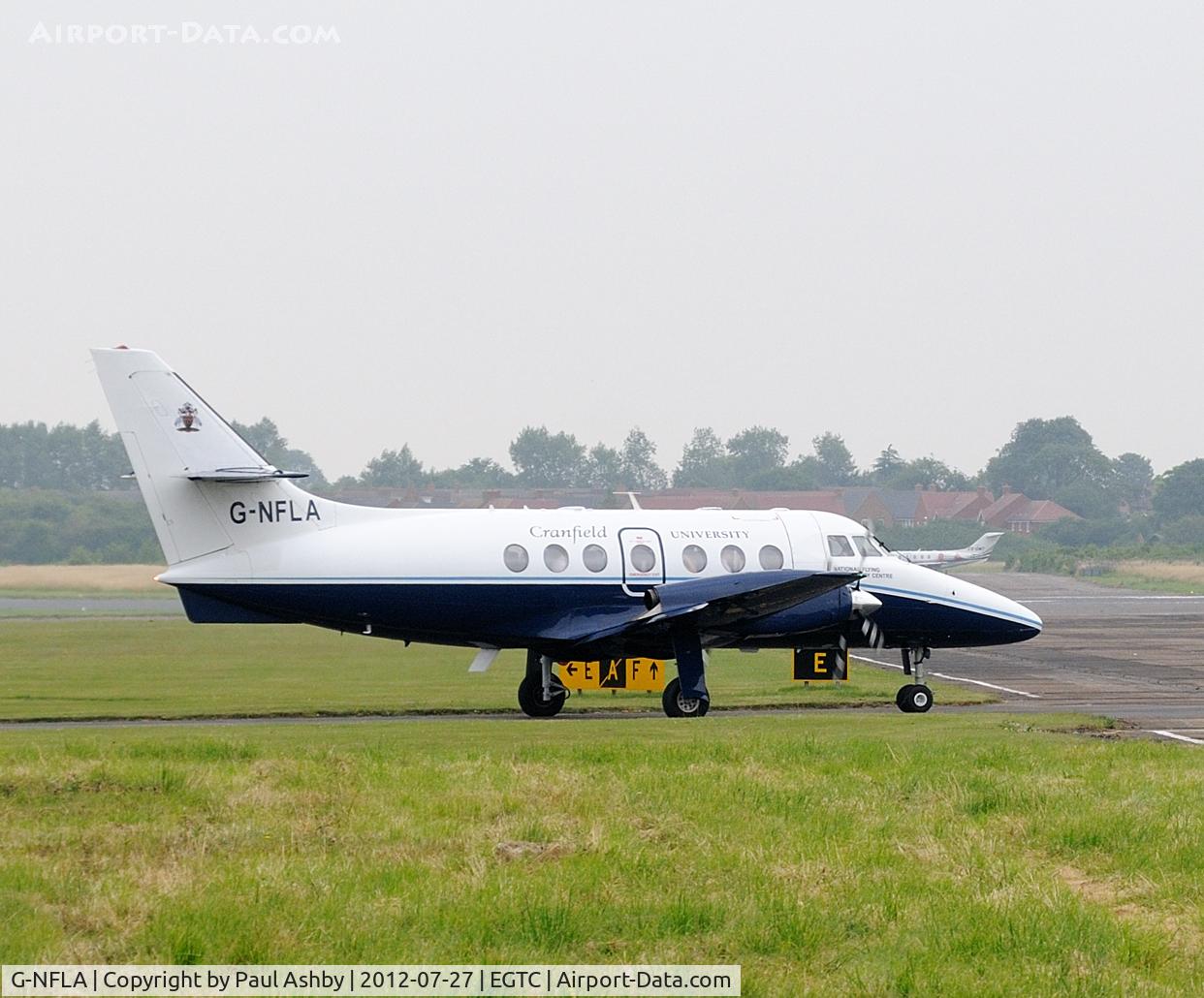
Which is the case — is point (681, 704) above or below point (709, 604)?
below

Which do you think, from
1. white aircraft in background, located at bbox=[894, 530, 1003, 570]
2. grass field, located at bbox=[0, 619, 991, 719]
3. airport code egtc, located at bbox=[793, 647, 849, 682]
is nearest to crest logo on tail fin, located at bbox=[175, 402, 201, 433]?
grass field, located at bbox=[0, 619, 991, 719]

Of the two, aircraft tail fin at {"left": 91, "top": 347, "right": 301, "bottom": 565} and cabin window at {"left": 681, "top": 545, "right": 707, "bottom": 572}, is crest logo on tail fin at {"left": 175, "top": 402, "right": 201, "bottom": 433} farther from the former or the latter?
cabin window at {"left": 681, "top": 545, "right": 707, "bottom": 572}

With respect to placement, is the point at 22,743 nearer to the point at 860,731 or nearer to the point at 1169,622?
the point at 860,731

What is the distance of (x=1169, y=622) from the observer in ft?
193

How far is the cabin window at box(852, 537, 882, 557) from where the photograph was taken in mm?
28172

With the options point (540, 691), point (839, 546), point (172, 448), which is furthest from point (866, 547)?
point (172, 448)

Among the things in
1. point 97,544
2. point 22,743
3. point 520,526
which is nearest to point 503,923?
point 22,743

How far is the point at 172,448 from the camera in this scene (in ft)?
79.7

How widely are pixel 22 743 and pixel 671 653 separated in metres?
10.5

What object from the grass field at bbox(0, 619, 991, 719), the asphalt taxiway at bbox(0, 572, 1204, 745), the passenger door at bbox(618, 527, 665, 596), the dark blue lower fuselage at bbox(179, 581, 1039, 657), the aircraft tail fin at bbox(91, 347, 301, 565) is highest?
the aircraft tail fin at bbox(91, 347, 301, 565)

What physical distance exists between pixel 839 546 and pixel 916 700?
2981mm

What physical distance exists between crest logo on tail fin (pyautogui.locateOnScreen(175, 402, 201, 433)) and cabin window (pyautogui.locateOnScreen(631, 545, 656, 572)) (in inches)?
285

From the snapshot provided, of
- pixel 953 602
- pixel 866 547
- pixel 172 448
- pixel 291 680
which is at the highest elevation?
pixel 172 448

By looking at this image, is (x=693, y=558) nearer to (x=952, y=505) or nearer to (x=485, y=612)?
(x=485, y=612)
